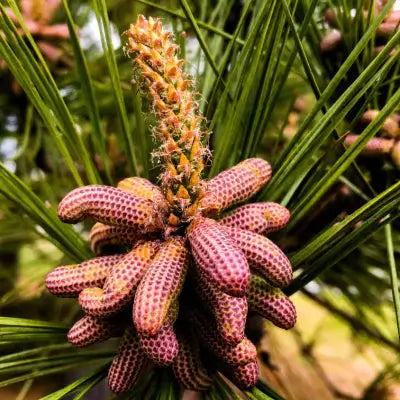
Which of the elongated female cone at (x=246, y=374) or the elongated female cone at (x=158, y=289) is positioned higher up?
the elongated female cone at (x=158, y=289)

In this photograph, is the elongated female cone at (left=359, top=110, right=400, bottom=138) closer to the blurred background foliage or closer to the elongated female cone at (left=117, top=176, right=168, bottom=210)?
the blurred background foliage

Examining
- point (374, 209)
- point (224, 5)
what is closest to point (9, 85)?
point (224, 5)

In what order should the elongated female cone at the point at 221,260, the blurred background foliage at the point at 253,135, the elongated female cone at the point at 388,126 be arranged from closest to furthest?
1. the elongated female cone at the point at 221,260
2. the blurred background foliage at the point at 253,135
3. the elongated female cone at the point at 388,126

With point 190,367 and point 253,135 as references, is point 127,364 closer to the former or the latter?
point 190,367

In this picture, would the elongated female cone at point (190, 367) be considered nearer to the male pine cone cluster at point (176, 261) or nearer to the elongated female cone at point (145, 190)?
the male pine cone cluster at point (176, 261)

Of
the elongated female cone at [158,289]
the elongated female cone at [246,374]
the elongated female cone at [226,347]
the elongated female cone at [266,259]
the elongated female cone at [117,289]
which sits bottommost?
the elongated female cone at [246,374]

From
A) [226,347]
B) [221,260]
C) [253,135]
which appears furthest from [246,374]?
[253,135]

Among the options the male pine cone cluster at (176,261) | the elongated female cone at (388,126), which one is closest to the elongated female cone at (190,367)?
the male pine cone cluster at (176,261)

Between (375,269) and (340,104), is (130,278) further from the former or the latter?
(375,269)

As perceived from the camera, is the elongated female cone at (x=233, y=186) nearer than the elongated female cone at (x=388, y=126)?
Yes
